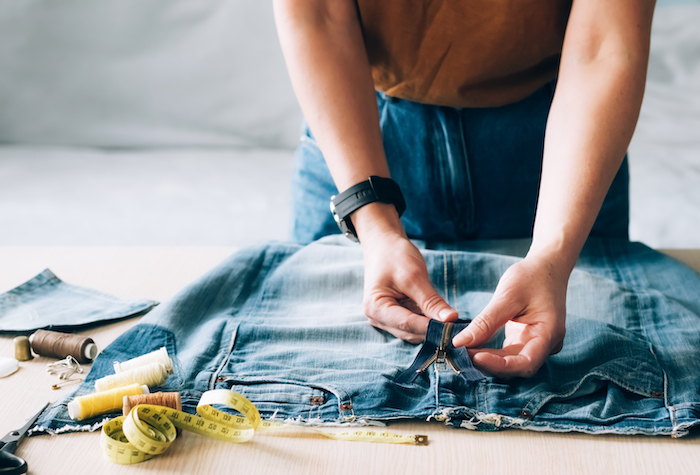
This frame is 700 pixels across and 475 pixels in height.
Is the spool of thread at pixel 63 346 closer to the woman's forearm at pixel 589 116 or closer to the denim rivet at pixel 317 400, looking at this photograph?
the denim rivet at pixel 317 400

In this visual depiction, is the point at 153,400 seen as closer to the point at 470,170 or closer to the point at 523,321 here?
the point at 523,321

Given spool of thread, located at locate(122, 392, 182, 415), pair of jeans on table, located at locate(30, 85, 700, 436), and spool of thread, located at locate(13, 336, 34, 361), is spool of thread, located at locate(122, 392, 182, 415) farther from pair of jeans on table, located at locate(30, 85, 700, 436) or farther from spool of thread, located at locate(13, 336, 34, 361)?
spool of thread, located at locate(13, 336, 34, 361)

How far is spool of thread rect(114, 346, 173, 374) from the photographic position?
73 centimetres

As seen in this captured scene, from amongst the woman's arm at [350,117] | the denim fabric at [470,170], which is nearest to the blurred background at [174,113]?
the denim fabric at [470,170]

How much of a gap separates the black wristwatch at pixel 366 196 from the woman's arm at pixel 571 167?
0.21 m

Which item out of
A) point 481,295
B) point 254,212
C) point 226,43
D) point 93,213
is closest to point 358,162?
point 481,295

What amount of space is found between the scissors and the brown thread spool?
100 mm

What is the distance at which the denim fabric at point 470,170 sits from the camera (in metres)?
1.10

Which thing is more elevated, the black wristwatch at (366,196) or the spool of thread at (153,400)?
the black wristwatch at (366,196)

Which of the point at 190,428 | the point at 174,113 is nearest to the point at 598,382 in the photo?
the point at 190,428

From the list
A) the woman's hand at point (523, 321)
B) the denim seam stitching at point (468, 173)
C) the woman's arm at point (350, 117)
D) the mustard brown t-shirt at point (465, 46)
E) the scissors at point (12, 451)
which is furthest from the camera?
the denim seam stitching at point (468, 173)

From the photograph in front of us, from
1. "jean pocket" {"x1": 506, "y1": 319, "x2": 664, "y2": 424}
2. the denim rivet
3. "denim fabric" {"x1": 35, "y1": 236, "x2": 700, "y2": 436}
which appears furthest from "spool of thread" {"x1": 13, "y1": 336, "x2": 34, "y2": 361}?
"jean pocket" {"x1": 506, "y1": 319, "x2": 664, "y2": 424}

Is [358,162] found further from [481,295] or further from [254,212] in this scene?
[254,212]

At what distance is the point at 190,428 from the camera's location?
2.09 feet
